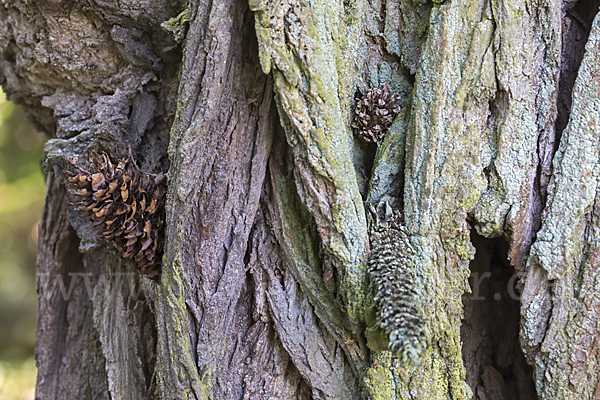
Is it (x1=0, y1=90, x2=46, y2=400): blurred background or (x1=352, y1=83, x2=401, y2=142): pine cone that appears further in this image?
(x1=0, y1=90, x2=46, y2=400): blurred background

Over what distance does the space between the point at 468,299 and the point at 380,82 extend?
1.78 ft

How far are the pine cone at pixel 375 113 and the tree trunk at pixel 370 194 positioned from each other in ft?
0.07

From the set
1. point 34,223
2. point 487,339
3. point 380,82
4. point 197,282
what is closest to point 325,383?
point 197,282

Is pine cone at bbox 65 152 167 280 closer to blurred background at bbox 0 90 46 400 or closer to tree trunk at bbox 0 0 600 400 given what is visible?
tree trunk at bbox 0 0 600 400

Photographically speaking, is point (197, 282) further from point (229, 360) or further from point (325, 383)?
point (325, 383)

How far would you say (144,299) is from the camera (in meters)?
0.99

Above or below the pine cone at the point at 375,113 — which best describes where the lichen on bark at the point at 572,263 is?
below

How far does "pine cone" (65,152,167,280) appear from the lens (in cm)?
75

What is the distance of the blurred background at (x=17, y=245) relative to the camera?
222cm

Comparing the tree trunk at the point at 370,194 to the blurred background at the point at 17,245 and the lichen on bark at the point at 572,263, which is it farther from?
the blurred background at the point at 17,245

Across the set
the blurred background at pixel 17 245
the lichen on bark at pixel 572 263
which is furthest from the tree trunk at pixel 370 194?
the blurred background at pixel 17 245

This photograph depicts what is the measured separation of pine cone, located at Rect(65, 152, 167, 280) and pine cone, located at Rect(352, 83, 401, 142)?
0.44m

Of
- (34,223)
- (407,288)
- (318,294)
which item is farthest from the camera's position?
(34,223)

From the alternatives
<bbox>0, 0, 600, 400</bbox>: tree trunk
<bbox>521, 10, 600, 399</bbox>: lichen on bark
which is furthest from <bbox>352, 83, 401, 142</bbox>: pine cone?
<bbox>521, 10, 600, 399</bbox>: lichen on bark
